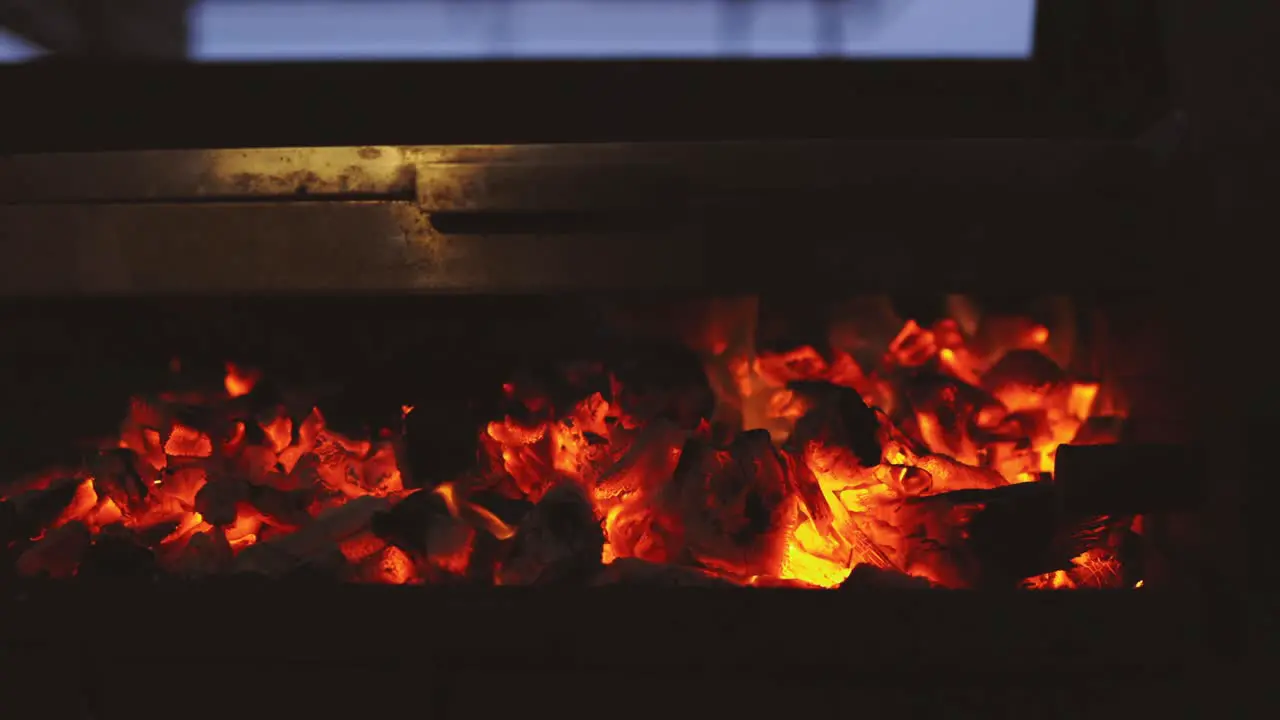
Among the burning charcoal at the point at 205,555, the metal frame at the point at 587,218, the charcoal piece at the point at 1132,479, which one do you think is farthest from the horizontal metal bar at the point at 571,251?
the burning charcoal at the point at 205,555

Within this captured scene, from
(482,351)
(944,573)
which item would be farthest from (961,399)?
(482,351)

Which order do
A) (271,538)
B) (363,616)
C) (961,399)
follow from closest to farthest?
(363,616) → (271,538) → (961,399)

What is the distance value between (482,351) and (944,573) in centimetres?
58

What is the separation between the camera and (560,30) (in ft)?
3.66

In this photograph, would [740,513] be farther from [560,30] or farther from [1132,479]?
[560,30]

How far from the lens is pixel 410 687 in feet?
2.58

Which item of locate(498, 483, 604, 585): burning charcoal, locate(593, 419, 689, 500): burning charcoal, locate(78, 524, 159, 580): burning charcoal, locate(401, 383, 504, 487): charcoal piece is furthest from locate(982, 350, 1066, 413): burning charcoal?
locate(78, 524, 159, 580): burning charcoal

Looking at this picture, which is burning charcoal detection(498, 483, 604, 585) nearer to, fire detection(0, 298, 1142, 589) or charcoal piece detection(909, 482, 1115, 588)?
fire detection(0, 298, 1142, 589)

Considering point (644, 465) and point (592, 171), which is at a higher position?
point (592, 171)

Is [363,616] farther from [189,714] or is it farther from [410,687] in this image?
[189,714]

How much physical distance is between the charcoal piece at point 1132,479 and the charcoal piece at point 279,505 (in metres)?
0.78

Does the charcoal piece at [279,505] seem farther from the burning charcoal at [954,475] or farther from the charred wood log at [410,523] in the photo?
the burning charcoal at [954,475]

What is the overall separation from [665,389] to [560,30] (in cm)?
49

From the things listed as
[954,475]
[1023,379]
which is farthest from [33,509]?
[1023,379]
